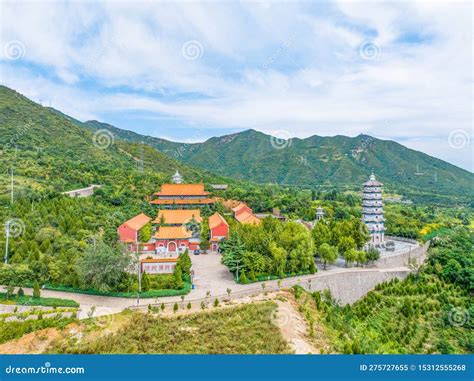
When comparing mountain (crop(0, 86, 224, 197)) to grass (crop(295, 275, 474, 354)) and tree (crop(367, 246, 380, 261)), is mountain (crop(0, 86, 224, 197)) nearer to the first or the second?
tree (crop(367, 246, 380, 261))

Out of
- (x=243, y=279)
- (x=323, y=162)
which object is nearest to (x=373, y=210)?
(x=243, y=279)

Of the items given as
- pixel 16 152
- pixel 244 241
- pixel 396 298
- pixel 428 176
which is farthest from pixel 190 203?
pixel 428 176

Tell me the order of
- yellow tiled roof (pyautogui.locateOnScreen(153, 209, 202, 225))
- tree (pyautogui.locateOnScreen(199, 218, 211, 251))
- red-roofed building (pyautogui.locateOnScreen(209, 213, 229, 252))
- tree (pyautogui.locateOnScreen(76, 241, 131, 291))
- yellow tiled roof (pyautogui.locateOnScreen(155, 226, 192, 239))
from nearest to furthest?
tree (pyautogui.locateOnScreen(76, 241, 131, 291))
yellow tiled roof (pyautogui.locateOnScreen(155, 226, 192, 239))
tree (pyautogui.locateOnScreen(199, 218, 211, 251))
red-roofed building (pyautogui.locateOnScreen(209, 213, 229, 252))
yellow tiled roof (pyautogui.locateOnScreen(153, 209, 202, 225))

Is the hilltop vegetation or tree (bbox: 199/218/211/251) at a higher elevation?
tree (bbox: 199/218/211/251)

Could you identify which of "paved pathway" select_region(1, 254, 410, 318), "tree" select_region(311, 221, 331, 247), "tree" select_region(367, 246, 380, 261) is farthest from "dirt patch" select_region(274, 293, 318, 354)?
"tree" select_region(367, 246, 380, 261)

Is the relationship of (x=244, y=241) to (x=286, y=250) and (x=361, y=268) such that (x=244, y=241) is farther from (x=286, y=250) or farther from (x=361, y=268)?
(x=361, y=268)
